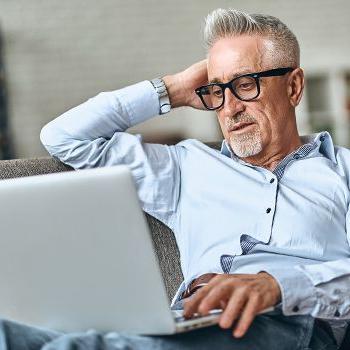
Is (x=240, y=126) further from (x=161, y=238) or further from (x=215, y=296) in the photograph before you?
(x=215, y=296)

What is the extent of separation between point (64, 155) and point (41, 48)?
462cm

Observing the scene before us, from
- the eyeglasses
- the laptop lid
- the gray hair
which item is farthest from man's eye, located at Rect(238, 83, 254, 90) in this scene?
the laptop lid

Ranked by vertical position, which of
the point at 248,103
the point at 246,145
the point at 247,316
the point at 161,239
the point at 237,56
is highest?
the point at 237,56

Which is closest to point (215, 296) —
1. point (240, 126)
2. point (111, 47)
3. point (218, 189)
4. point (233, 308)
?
point (233, 308)

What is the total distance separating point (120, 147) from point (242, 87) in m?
0.38

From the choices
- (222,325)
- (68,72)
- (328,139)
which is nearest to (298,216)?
(328,139)

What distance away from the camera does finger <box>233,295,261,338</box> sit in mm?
1178

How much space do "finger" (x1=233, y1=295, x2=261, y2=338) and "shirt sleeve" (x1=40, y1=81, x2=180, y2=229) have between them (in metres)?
0.71

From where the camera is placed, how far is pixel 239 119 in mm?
1886

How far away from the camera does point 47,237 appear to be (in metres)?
1.08

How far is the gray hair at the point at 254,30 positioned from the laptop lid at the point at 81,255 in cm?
97

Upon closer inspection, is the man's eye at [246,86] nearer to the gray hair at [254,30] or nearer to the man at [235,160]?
the man at [235,160]

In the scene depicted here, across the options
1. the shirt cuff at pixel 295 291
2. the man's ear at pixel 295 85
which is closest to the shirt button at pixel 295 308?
the shirt cuff at pixel 295 291

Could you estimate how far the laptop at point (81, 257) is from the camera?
3.45ft
